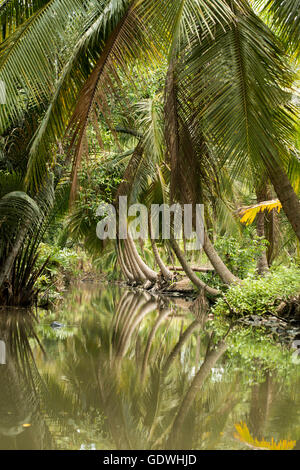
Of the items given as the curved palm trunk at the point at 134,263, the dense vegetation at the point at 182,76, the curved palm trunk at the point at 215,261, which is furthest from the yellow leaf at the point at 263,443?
the curved palm trunk at the point at 134,263

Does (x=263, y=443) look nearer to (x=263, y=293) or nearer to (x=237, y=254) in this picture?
(x=263, y=293)

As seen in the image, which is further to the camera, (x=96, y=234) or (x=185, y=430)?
(x=96, y=234)

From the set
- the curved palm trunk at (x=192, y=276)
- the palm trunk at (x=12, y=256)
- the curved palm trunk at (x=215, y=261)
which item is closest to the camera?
the palm trunk at (x=12, y=256)

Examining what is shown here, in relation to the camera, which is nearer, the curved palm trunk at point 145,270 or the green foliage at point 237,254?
the green foliage at point 237,254

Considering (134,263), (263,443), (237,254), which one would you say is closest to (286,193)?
(263,443)

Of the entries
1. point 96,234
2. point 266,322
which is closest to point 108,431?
point 266,322

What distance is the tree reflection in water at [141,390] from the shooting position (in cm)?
335

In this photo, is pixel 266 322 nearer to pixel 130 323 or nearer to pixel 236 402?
pixel 130 323

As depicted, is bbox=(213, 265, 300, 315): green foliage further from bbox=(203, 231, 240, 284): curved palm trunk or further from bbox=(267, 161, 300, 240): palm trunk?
bbox=(267, 161, 300, 240): palm trunk

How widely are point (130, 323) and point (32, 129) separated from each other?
4.22 m

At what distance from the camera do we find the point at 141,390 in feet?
15.2

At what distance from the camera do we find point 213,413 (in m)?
3.90

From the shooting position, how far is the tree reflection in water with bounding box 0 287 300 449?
11.0 ft

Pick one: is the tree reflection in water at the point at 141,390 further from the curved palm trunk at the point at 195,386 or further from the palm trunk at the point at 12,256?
the palm trunk at the point at 12,256
